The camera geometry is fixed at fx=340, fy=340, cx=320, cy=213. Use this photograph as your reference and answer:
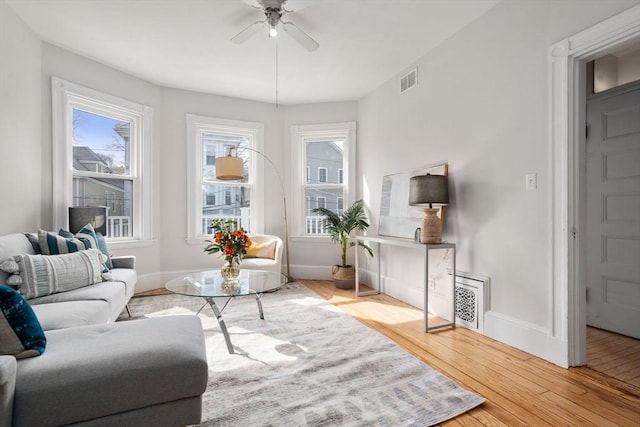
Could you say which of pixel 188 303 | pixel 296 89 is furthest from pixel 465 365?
pixel 296 89

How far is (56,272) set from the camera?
2.46m

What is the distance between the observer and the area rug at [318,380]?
5.69ft

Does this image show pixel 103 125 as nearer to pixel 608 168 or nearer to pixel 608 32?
pixel 608 32

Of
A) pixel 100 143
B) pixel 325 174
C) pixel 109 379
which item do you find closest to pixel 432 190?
pixel 325 174

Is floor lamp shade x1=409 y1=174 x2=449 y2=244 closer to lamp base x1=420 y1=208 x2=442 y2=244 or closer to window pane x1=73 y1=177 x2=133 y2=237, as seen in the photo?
lamp base x1=420 y1=208 x2=442 y2=244

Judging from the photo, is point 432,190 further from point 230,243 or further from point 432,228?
point 230,243

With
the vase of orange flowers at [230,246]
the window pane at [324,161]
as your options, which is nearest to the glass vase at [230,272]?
the vase of orange flowers at [230,246]

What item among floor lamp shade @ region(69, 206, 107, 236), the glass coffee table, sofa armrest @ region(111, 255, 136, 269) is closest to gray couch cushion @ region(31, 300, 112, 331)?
the glass coffee table

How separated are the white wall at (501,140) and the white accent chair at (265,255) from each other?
5.71ft

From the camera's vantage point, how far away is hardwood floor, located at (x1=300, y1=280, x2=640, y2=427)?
1737mm

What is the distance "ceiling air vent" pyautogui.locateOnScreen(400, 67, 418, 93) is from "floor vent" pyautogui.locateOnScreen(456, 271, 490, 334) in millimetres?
2174

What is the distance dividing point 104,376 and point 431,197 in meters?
2.67

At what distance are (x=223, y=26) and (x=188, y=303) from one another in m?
2.91

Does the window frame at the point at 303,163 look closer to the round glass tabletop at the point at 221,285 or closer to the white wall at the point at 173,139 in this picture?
the white wall at the point at 173,139
